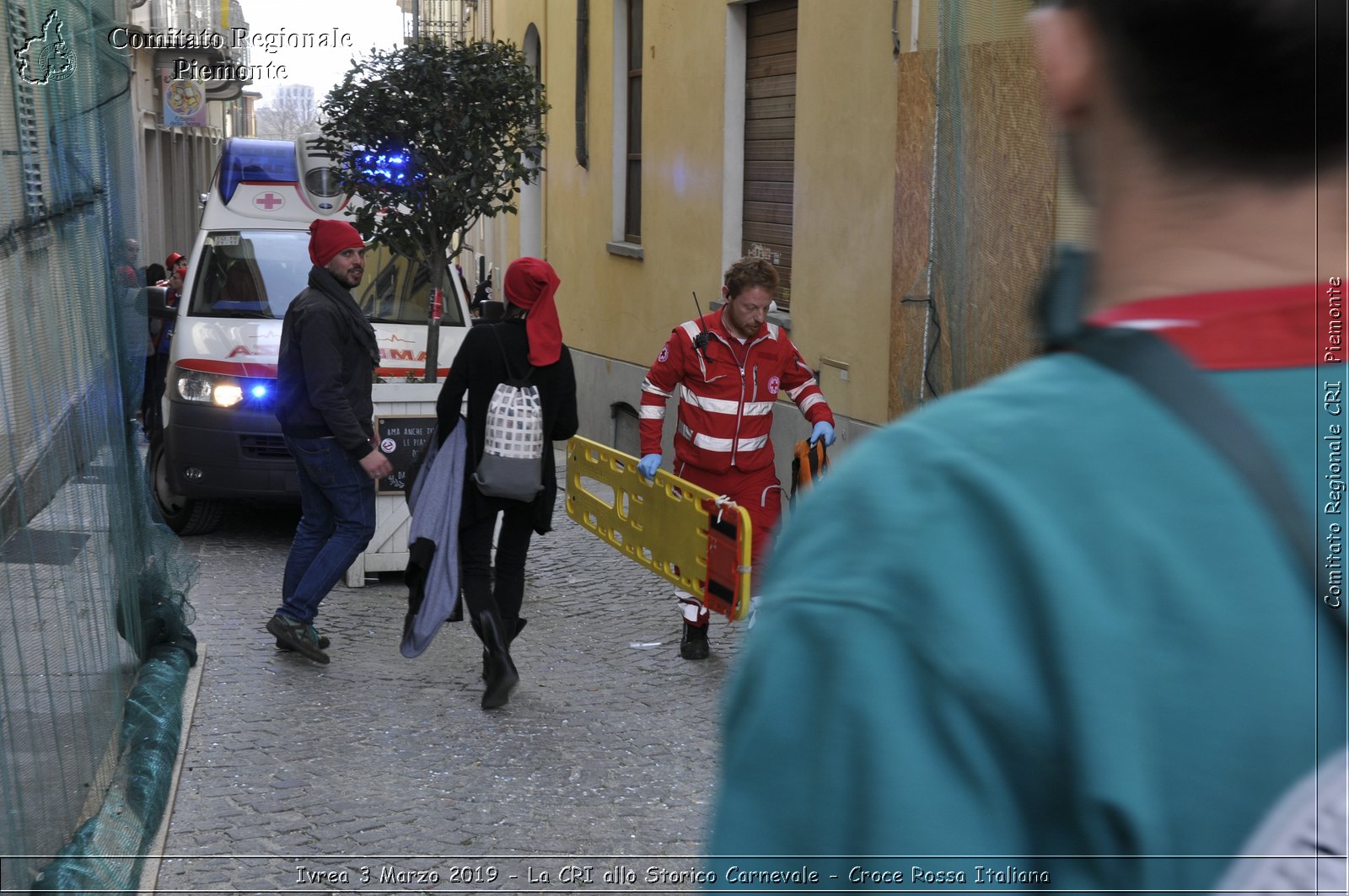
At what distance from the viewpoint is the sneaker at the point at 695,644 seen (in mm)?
6797

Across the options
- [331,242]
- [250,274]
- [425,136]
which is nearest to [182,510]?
[250,274]

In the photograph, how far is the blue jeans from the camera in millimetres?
6582

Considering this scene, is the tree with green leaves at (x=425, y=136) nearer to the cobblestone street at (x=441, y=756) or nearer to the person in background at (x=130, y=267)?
the cobblestone street at (x=441, y=756)

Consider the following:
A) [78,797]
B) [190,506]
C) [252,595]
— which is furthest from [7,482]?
[190,506]

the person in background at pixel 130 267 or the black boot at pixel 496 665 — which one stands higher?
the person in background at pixel 130 267

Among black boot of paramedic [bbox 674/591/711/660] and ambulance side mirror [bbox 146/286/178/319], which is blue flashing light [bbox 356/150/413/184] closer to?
ambulance side mirror [bbox 146/286/178/319]

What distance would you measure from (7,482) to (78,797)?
1.02 metres

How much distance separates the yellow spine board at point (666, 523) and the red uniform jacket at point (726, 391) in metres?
0.23

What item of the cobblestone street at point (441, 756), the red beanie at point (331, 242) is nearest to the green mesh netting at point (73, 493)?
the cobblestone street at point (441, 756)

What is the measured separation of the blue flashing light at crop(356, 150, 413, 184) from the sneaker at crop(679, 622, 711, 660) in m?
3.96

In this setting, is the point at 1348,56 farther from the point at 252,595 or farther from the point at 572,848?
the point at 252,595

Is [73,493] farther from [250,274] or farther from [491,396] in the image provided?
[250,274]

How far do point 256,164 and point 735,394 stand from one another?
5542mm

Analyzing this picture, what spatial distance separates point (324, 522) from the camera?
6.78 meters
